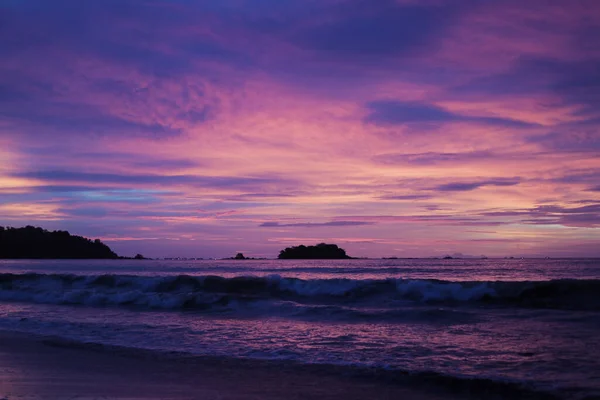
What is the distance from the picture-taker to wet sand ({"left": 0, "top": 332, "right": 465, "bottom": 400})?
6.37m

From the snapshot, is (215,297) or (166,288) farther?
(166,288)

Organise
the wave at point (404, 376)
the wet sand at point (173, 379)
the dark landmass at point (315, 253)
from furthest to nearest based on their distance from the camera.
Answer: the dark landmass at point (315, 253) → the wave at point (404, 376) → the wet sand at point (173, 379)

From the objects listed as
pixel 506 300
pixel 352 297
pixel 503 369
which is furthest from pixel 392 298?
pixel 503 369

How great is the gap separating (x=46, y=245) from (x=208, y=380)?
101 metres

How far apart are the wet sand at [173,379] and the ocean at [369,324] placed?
24.4 inches

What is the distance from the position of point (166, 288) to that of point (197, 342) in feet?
46.0

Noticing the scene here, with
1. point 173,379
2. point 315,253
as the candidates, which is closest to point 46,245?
point 315,253

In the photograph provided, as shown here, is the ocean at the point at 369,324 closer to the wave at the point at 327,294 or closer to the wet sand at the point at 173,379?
the wave at the point at 327,294

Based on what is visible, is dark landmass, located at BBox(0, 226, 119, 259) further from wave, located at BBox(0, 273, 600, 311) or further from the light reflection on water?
wave, located at BBox(0, 273, 600, 311)

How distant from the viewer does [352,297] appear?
1973 cm

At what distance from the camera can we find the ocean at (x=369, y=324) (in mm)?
7887

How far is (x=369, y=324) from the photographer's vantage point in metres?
12.7

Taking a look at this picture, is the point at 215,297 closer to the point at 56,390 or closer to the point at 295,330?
the point at 295,330

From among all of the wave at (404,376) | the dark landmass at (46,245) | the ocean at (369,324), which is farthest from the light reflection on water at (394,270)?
the dark landmass at (46,245)
